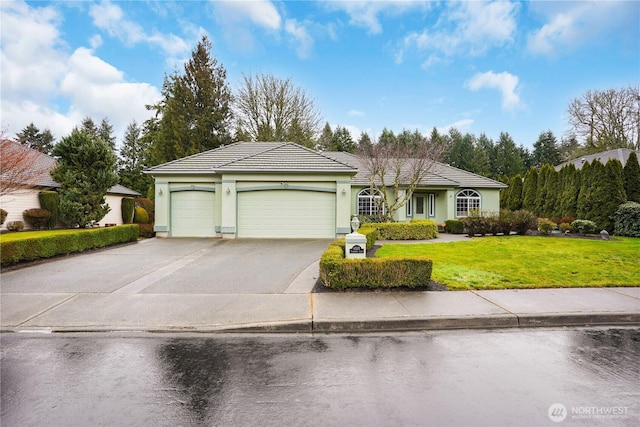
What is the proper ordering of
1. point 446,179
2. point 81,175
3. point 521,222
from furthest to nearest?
point 446,179
point 521,222
point 81,175

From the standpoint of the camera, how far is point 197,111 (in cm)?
2762

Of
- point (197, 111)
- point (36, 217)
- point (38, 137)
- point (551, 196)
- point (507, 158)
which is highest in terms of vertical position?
point (38, 137)

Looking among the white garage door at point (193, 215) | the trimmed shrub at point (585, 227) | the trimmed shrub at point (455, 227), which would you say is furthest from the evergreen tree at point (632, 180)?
the white garage door at point (193, 215)

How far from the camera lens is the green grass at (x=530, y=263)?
6.58 meters

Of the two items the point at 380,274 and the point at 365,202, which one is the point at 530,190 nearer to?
the point at 365,202

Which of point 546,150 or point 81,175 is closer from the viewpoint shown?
point 81,175

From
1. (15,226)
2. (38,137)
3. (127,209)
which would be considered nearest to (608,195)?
(127,209)

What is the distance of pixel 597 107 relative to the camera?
31.0 meters

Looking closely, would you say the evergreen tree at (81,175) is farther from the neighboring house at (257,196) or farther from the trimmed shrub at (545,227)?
the trimmed shrub at (545,227)

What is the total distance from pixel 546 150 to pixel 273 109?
4511 cm

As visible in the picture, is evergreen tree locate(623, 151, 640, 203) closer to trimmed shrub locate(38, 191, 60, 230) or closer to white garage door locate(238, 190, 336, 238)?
white garage door locate(238, 190, 336, 238)

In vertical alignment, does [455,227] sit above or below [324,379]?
above

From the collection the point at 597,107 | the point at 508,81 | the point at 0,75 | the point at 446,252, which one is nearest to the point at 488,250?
the point at 446,252

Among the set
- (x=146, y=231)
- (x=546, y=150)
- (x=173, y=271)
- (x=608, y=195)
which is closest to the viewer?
(x=173, y=271)
